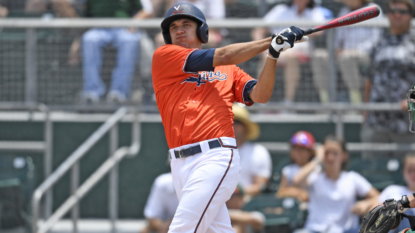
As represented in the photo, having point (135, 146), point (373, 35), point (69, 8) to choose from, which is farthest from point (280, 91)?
point (69, 8)

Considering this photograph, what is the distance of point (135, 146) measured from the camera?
251 inches

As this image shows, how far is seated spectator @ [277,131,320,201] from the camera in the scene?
6.05 m

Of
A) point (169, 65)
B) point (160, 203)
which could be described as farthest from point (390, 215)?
point (160, 203)

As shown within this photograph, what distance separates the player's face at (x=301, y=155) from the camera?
20.1ft

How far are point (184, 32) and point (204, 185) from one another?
3.52 ft

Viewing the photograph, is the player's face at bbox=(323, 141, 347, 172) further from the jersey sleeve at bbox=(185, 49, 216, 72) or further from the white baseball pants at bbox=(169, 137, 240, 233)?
the jersey sleeve at bbox=(185, 49, 216, 72)

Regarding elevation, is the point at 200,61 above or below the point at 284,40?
below

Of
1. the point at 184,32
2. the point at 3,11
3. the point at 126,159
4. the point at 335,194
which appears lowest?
the point at 335,194

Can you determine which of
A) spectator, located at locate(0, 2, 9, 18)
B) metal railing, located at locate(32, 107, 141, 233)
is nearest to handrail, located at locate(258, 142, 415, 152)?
metal railing, located at locate(32, 107, 141, 233)

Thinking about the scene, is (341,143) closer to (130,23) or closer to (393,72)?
(393,72)

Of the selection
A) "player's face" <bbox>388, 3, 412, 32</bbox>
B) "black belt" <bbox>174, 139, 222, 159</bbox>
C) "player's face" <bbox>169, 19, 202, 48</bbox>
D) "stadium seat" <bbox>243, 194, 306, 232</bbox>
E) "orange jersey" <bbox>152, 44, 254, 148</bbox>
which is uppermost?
"player's face" <bbox>388, 3, 412, 32</bbox>

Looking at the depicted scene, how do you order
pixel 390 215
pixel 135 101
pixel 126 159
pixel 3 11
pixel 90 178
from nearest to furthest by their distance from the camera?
1. pixel 390 215
2. pixel 90 178
3. pixel 135 101
4. pixel 126 159
5. pixel 3 11

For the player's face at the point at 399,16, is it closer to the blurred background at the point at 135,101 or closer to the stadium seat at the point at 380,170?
the blurred background at the point at 135,101

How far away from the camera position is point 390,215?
10.8 feet
